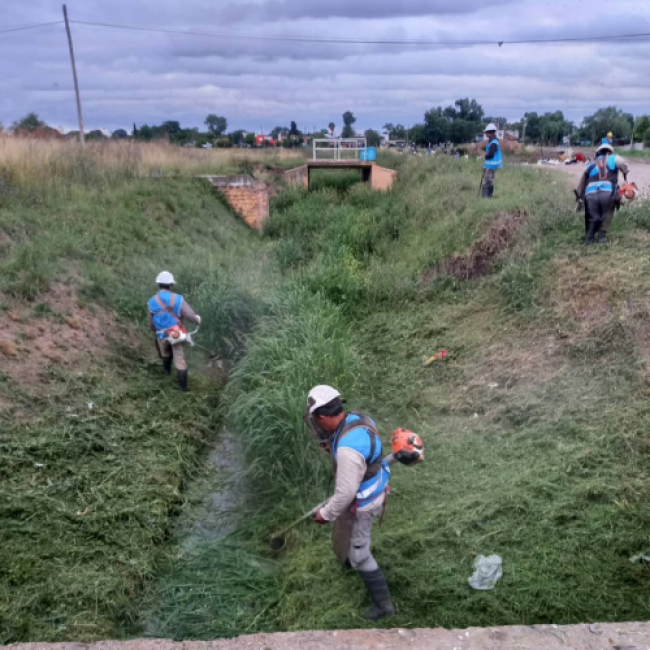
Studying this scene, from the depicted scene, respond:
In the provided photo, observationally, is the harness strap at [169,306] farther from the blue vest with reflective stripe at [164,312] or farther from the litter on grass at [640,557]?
the litter on grass at [640,557]

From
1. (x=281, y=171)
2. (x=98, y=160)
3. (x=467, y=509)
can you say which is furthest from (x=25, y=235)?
(x=281, y=171)

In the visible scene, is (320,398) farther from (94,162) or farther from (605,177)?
(94,162)

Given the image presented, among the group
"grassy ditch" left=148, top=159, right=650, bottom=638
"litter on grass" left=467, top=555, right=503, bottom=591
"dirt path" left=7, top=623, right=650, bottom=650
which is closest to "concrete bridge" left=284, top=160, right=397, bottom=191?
"grassy ditch" left=148, top=159, right=650, bottom=638

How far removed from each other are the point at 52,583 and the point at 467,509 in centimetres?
319

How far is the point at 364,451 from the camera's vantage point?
3.33 m

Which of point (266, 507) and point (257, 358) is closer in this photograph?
point (266, 507)

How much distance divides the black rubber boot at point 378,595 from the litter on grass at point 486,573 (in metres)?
0.57

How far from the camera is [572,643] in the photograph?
9.85 feet

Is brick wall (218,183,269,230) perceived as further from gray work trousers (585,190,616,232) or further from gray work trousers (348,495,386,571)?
gray work trousers (348,495,386,571)

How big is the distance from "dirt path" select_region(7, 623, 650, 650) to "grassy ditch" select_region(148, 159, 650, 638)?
40cm

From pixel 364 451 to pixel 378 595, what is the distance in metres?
1.06

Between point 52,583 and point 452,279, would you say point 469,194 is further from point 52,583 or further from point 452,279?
point 52,583

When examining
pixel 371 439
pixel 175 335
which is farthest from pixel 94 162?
pixel 371 439

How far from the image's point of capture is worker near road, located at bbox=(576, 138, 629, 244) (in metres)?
7.59
